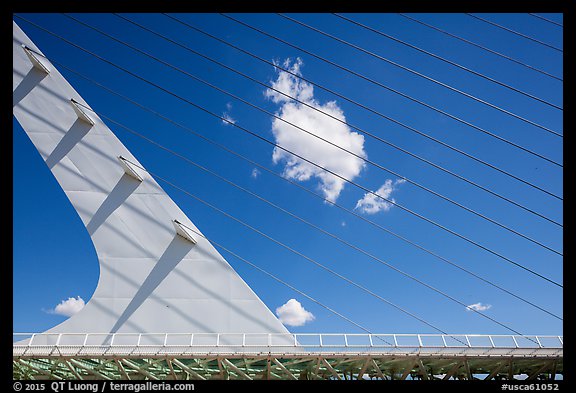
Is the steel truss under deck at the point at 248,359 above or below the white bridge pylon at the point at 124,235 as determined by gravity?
below

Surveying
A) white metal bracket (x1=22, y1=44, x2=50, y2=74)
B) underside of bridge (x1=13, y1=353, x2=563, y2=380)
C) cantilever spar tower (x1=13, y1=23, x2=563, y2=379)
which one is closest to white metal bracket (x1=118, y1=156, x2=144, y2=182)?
cantilever spar tower (x1=13, y1=23, x2=563, y2=379)

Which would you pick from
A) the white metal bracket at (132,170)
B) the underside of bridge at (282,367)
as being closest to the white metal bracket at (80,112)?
the white metal bracket at (132,170)

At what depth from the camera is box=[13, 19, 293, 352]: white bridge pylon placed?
53.4ft

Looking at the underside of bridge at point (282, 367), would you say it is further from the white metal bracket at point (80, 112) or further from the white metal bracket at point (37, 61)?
the white metal bracket at point (37, 61)

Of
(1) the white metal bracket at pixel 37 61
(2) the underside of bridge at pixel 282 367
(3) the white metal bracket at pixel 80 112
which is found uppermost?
(1) the white metal bracket at pixel 37 61

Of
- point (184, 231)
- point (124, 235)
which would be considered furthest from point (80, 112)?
point (184, 231)

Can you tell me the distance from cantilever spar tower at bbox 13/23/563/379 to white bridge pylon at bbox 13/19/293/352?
0.04 m

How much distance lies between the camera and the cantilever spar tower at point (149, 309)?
1434 cm

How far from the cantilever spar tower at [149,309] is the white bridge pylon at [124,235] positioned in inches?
1.7

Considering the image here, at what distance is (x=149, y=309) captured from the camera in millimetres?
16531

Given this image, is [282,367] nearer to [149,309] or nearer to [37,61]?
[149,309]
